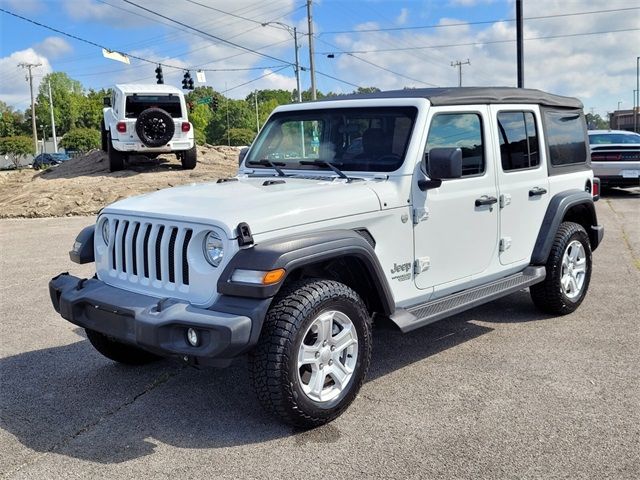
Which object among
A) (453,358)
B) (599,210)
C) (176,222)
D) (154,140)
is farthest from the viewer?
(154,140)

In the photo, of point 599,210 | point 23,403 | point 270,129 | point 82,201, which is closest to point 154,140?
point 82,201

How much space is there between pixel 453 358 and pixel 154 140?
578 inches

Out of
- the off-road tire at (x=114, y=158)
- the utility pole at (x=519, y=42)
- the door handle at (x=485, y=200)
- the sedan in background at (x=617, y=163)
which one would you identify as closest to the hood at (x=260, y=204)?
the door handle at (x=485, y=200)

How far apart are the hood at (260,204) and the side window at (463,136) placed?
2.34 ft

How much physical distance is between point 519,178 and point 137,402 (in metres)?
3.30

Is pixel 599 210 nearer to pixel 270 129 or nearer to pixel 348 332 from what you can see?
pixel 270 129

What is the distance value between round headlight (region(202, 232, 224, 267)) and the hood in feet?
0.29

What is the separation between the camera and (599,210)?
1331 centimetres

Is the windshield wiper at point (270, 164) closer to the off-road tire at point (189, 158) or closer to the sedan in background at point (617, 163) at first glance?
the sedan in background at point (617, 163)

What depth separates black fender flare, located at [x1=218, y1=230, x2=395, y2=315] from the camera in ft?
10.8

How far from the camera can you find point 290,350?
3373 millimetres

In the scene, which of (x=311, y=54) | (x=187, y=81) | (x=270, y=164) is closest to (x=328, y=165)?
(x=270, y=164)

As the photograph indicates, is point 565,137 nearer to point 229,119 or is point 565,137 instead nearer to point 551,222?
point 551,222

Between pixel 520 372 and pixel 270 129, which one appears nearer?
pixel 520 372
